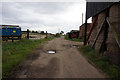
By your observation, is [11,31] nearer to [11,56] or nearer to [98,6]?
[11,56]

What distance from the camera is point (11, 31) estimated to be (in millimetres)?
16750

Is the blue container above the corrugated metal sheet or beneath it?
beneath

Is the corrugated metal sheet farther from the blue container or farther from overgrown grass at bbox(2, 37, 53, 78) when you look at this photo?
the blue container

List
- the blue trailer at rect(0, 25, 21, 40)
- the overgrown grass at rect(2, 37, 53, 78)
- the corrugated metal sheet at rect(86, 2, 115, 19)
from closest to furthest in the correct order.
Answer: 1. the overgrown grass at rect(2, 37, 53, 78)
2. the corrugated metal sheet at rect(86, 2, 115, 19)
3. the blue trailer at rect(0, 25, 21, 40)

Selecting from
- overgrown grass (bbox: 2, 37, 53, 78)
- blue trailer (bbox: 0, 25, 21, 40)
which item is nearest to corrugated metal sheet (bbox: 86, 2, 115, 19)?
overgrown grass (bbox: 2, 37, 53, 78)

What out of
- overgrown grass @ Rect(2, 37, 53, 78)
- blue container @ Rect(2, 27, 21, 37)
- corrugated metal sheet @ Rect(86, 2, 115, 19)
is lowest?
overgrown grass @ Rect(2, 37, 53, 78)

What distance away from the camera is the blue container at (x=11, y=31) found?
16.4 m

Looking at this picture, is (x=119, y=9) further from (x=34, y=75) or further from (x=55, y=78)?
(x=34, y=75)

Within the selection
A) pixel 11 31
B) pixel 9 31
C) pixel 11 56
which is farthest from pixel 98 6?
pixel 9 31

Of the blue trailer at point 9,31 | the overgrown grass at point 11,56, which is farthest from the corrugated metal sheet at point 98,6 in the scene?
the blue trailer at point 9,31

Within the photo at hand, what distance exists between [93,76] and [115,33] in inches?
122

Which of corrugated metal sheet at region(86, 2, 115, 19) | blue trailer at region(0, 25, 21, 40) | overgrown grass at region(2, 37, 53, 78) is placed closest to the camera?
overgrown grass at region(2, 37, 53, 78)

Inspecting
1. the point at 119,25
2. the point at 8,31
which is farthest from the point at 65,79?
the point at 8,31

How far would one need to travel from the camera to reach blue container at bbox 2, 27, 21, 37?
53.6 feet
